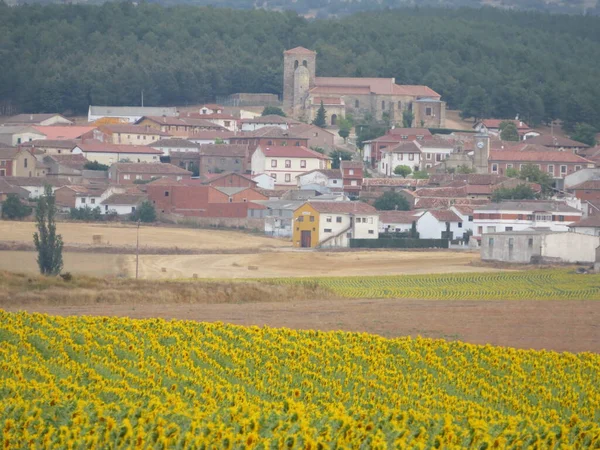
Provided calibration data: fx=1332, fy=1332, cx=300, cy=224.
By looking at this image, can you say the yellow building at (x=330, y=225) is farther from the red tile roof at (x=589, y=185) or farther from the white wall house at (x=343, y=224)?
the red tile roof at (x=589, y=185)

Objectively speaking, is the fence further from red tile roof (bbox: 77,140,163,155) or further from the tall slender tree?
red tile roof (bbox: 77,140,163,155)

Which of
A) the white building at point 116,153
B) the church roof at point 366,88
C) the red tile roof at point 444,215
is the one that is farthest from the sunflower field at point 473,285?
the church roof at point 366,88

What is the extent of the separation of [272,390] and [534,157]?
2783 inches

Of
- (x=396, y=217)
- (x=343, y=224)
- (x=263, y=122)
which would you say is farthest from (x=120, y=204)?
(x=263, y=122)

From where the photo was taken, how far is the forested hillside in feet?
391

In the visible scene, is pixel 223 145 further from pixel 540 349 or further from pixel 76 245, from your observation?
pixel 540 349

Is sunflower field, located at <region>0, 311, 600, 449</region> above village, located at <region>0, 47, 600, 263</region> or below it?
below

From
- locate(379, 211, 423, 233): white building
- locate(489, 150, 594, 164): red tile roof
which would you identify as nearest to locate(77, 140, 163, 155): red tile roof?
locate(489, 150, 594, 164): red tile roof

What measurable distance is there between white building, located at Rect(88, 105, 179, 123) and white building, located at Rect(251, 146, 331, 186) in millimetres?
27532

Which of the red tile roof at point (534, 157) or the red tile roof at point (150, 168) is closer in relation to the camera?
the red tile roof at point (150, 168)

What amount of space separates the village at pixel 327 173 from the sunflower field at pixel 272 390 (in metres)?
31.7

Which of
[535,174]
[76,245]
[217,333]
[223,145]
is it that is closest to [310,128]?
[223,145]

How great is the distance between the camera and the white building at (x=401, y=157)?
8612 centimetres

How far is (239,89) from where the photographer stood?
124 m
